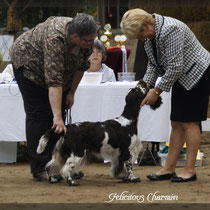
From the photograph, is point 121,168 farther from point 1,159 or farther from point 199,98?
point 1,159

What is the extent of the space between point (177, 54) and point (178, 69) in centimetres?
12

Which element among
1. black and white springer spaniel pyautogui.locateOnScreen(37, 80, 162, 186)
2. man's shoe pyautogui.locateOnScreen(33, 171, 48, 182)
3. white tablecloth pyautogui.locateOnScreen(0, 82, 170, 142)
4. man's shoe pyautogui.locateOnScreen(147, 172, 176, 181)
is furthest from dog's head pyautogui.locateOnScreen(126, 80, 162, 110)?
white tablecloth pyautogui.locateOnScreen(0, 82, 170, 142)

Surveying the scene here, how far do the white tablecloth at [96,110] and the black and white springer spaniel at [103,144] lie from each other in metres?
1.01

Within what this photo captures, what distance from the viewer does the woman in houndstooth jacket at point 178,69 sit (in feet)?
14.7

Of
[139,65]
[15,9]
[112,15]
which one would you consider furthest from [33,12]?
[139,65]

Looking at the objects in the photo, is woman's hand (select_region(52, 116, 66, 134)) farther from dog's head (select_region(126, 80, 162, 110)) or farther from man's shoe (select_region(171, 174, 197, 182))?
man's shoe (select_region(171, 174, 197, 182))

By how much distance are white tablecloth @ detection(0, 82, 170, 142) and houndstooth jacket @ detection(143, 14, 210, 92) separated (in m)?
1.31

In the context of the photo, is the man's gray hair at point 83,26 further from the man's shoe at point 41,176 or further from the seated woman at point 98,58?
the seated woman at point 98,58

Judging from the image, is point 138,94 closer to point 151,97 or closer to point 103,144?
point 151,97

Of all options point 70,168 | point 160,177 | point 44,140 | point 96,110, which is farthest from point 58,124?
point 96,110

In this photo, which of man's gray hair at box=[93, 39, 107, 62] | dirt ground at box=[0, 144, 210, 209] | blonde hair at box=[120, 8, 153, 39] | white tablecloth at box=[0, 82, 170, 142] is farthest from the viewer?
man's gray hair at box=[93, 39, 107, 62]

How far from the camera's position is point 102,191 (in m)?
4.49

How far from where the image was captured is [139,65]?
7586 millimetres

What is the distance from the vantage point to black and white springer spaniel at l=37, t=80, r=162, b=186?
4.66 m
